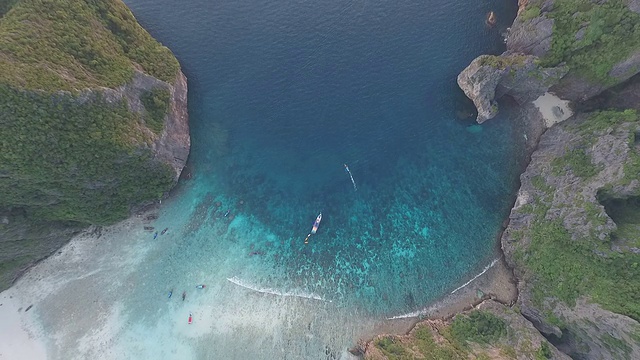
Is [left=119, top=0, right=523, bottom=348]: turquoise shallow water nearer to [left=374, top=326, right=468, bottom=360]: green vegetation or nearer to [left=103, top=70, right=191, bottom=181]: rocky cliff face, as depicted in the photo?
[left=103, top=70, right=191, bottom=181]: rocky cliff face

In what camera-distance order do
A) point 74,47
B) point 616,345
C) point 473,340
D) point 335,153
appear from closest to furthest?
point 616,345 → point 74,47 → point 473,340 → point 335,153

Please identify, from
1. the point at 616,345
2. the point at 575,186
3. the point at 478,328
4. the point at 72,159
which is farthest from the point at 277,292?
the point at 575,186

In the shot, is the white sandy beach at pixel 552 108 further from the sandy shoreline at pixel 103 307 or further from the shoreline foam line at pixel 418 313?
the shoreline foam line at pixel 418 313

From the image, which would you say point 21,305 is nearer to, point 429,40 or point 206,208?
point 206,208

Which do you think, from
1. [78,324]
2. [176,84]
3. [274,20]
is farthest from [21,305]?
[274,20]

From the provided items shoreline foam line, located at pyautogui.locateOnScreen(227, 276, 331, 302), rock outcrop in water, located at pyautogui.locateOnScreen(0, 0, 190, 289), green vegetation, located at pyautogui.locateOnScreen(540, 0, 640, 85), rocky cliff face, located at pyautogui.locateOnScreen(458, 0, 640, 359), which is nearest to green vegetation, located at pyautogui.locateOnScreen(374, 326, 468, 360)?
shoreline foam line, located at pyautogui.locateOnScreen(227, 276, 331, 302)

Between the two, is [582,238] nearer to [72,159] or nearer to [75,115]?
[75,115]
